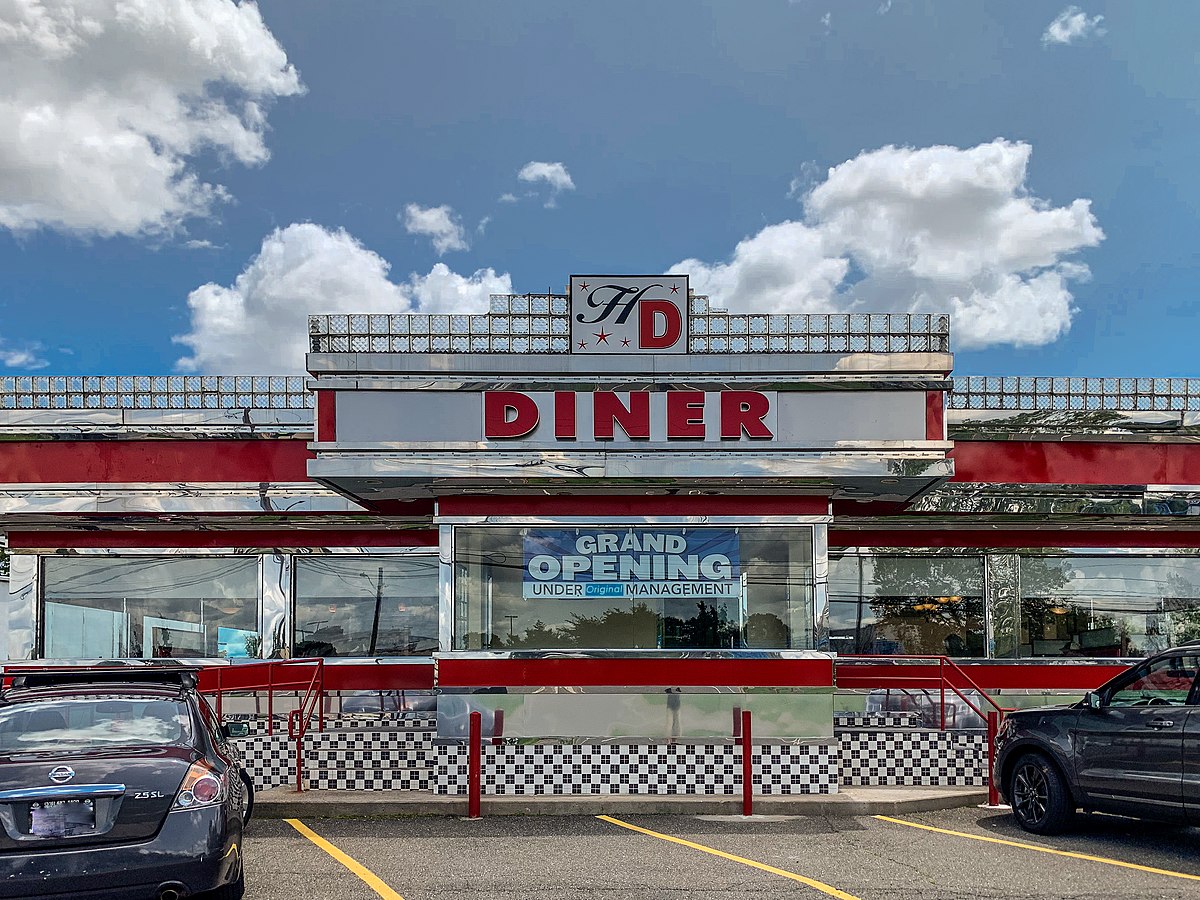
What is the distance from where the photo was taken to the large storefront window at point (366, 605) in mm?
15047

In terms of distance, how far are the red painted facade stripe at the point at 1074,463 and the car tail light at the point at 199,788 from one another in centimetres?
1019

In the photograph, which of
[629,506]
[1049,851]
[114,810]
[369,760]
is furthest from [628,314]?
[114,810]

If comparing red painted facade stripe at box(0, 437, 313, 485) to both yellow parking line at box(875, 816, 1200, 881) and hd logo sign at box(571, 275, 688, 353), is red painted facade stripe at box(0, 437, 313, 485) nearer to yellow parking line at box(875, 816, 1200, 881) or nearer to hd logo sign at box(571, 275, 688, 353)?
hd logo sign at box(571, 275, 688, 353)

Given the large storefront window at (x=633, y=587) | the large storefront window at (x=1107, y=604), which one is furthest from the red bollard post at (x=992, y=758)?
the large storefront window at (x=1107, y=604)

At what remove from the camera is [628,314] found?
36.8 ft

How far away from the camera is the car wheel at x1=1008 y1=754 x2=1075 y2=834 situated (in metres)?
9.00

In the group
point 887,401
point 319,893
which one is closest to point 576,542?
point 887,401

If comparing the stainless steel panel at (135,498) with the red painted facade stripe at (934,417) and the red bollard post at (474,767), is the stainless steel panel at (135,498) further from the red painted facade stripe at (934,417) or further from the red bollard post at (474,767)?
the red painted facade stripe at (934,417)

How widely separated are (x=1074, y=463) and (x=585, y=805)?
788 cm

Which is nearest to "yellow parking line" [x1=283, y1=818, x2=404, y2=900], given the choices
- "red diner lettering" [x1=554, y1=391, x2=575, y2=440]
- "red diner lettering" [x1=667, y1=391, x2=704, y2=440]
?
"red diner lettering" [x1=554, y1=391, x2=575, y2=440]

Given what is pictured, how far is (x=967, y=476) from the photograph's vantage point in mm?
13758

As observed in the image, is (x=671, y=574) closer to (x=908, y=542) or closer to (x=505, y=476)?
(x=505, y=476)

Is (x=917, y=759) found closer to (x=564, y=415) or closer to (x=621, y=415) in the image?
(x=621, y=415)

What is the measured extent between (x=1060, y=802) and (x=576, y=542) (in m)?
5.22
